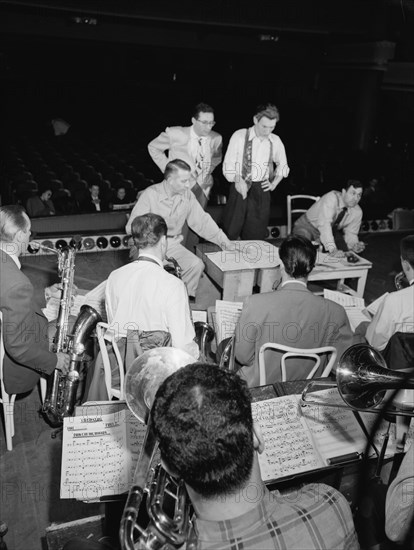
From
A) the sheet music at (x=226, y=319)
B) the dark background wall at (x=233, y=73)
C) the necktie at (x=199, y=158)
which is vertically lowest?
the sheet music at (x=226, y=319)

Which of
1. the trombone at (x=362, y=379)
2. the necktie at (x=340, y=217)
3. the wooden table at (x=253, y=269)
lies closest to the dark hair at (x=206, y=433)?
the trombone at (x=362, y=379)

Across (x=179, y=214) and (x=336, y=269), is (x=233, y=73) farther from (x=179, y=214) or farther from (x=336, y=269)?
(x=336, y=269)

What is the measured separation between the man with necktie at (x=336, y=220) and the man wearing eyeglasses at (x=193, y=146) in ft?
3.94

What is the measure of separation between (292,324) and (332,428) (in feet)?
2.64

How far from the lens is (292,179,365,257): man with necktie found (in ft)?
16.4

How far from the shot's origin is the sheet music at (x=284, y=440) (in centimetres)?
204

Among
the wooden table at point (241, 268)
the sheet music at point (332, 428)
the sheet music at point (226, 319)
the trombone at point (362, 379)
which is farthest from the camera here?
the wooden table at point (241, 268)

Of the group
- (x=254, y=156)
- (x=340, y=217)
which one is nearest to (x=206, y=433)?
(x=340, y=217)

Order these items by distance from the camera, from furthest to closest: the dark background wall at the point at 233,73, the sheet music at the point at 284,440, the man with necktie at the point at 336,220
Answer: the dark background wall at the point at 233,73 → the man with necktie at the point at 336,220 → the sheet music at the point at 284,440

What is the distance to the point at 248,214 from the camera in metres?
5.68

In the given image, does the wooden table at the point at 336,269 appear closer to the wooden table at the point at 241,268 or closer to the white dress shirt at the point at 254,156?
the wooden table at the point at 241,268

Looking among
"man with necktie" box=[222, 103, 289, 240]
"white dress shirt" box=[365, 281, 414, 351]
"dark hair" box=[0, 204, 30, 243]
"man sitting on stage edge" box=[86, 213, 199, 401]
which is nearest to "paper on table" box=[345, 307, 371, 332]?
"white dress shirt" box=[365, 281, 414, 351]

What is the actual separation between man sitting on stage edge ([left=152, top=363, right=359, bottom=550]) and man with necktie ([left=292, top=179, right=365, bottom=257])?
150 inches

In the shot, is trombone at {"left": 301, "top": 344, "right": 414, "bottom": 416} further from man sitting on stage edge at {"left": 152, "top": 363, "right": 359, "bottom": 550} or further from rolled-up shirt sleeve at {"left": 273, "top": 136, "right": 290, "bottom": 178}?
rolled-up shirt sleeve at {"left": 273, "top": 136, "right": 290, "bottom": 178}
